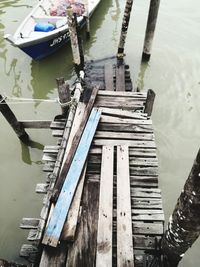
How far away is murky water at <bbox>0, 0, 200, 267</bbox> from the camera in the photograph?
6.05m

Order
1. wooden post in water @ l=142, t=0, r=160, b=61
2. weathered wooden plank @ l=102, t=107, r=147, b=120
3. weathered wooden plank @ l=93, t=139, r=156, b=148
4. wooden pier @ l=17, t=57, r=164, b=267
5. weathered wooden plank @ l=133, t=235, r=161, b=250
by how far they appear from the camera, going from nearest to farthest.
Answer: wooden pier @ l=17, t=57, r=164, b=267 < weathered wooden plank @ l=133, t=235, r=161, b=250 < weathered wooden plank @ l=93, t=139, r=156, b=148 < weathered wooden plank @ l=102, t=107, r=147, b=120 < wooden post in water @ l=142, t=0, r=160, b=61

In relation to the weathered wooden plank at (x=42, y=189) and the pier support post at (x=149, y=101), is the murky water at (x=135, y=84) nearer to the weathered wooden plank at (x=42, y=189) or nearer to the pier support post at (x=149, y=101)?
the weathered wooden plank at (x=42, y=189)

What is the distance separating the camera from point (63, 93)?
5.67 meters

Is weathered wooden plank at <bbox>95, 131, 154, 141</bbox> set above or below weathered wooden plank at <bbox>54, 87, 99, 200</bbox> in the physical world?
below

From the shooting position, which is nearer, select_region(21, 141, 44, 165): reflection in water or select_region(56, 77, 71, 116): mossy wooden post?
select_region(56, 77, 71, 116): mossy wooden post

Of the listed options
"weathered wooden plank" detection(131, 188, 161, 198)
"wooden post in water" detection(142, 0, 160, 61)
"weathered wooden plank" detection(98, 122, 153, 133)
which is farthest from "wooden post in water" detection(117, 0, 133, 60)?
"weathered wooden plank" detection(131, 188, 161, 198)

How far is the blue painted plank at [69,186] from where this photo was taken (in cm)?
387

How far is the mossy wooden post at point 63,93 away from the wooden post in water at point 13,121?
4.21 feet

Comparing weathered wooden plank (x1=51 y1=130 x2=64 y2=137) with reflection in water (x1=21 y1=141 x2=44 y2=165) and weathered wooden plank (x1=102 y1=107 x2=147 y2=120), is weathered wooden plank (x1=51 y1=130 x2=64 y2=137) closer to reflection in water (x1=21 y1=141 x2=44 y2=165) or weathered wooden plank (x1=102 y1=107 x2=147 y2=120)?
weathered wooden plank (x1=102 y1=107 x2=147 y2=120)

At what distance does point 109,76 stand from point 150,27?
7.30 ft

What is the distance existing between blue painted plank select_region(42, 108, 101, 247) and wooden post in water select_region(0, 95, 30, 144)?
1.97 metres

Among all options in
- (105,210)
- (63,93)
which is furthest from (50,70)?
(105,210)

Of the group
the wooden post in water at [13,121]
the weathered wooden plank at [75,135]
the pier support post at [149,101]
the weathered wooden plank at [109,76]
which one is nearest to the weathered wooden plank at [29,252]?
the weathered wooden plank at [75,135]

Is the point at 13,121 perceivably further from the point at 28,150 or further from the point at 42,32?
the point at 42,32
